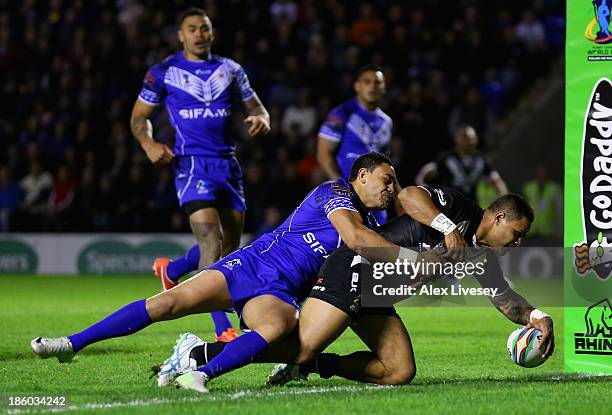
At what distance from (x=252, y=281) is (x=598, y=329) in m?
2.30

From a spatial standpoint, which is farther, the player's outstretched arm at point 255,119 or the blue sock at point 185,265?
the blue sock at point 185,265

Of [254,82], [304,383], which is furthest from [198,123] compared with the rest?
[254,82]

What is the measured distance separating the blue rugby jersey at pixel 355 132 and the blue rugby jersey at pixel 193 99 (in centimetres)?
217

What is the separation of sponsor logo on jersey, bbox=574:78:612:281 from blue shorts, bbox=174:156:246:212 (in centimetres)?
337

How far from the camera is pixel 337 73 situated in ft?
64.0

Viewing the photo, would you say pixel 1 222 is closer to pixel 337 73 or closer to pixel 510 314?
pixel 337 73

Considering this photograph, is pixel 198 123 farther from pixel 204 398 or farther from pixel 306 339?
pixel 204 398

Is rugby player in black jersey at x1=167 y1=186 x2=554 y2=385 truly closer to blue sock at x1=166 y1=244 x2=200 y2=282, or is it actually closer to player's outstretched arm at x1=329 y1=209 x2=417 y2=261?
player's outstretched arm at x1=329 y1=209 x2=417 y2=261

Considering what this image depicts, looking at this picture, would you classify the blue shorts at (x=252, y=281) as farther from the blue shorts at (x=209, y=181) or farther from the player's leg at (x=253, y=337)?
the blue shorts at (x=209, y=181)

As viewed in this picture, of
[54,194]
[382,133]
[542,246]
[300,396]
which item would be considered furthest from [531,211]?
[54,194]

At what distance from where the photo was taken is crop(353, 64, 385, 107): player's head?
11609 millimetres

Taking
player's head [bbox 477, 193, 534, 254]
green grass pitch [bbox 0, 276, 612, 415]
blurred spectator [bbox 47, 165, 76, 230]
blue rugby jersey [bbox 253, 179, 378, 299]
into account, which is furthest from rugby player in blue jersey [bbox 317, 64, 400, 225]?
blurred spectator [bbox 47, 165, 76, 230]

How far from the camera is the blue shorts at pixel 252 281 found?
6910 millimetres

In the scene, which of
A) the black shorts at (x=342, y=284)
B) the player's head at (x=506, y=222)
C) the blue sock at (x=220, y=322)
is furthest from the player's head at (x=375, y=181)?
the blue sock at (x=220, y=322)
